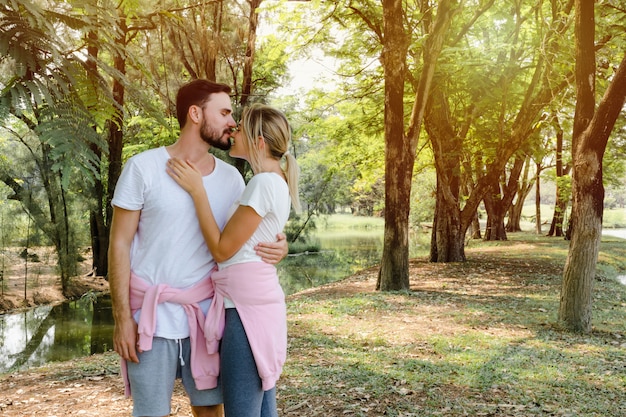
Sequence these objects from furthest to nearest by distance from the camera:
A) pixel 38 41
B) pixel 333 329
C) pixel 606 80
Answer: pixel 606 80
pixel 333 329
pixel 38 41

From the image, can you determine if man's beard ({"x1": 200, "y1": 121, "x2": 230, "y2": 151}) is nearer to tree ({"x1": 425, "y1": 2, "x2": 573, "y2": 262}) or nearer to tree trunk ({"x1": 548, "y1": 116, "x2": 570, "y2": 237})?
tree ({"x1": 425, "y1": 2, "x2": 573, "y2": 262})

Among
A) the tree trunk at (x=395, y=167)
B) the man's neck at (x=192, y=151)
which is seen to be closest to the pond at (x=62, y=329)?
the tree trunk at (x=395, y=167)

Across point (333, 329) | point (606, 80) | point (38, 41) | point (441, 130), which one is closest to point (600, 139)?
point (333, 329)

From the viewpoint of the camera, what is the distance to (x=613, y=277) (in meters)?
14.3

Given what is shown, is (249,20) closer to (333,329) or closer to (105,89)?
(333,329)

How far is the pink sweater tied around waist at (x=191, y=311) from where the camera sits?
7.62 feet

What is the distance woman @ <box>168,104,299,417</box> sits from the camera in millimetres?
2279

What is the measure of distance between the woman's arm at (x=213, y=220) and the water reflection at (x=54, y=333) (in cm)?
945

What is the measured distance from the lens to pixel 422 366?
601 centimetres

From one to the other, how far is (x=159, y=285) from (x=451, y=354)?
495 centimetres

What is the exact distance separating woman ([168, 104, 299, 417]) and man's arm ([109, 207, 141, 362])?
0.28 m

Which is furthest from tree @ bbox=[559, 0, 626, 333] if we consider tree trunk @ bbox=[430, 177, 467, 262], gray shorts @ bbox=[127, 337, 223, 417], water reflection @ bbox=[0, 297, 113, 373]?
water reflection @ bbox=[0, 297, 113, 373]

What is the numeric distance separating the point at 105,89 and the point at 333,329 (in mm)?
5703

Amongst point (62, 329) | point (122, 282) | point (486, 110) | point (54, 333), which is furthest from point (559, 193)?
point (122, 282)
